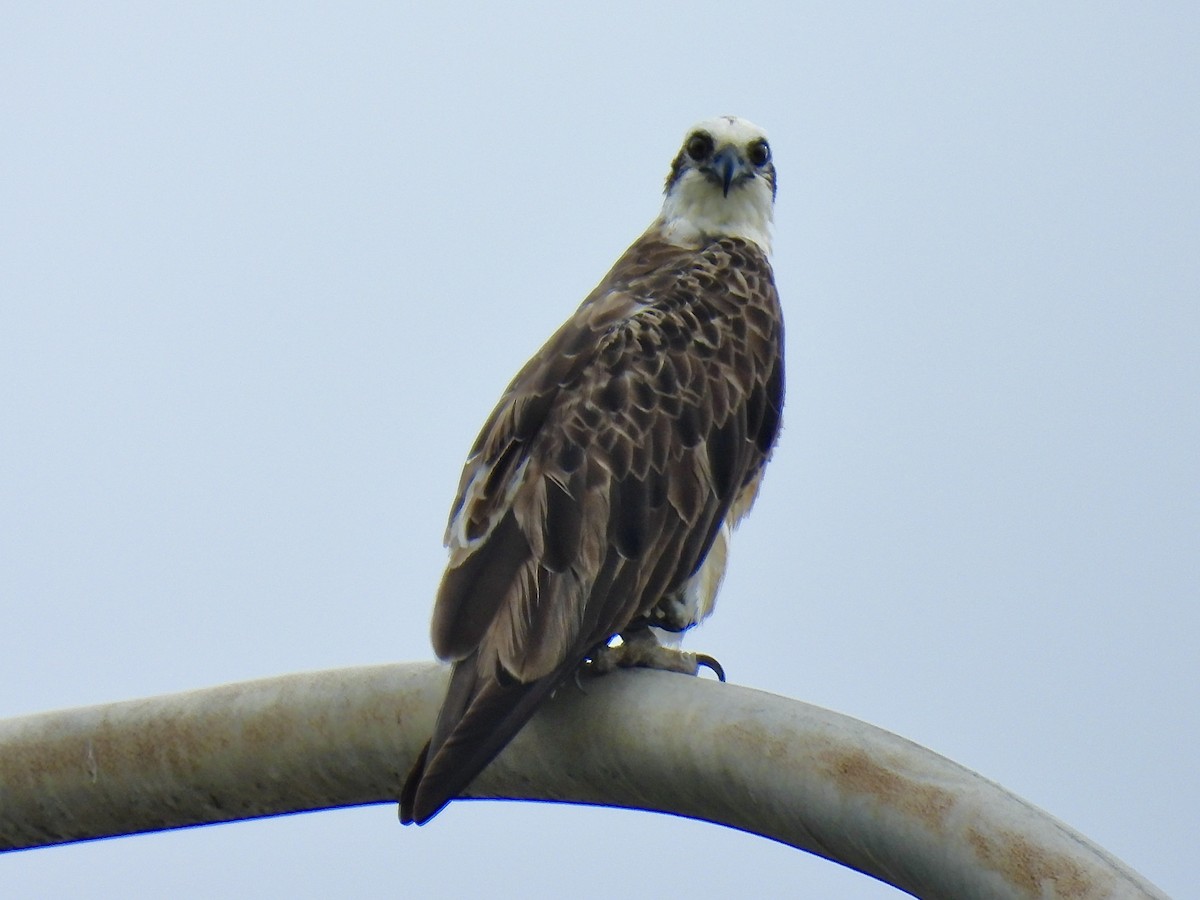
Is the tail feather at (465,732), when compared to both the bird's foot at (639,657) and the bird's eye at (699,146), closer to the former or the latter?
the bird's foot at (639,657)

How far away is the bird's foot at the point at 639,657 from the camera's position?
12.2 feet

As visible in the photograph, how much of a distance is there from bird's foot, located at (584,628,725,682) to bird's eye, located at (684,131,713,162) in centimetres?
185

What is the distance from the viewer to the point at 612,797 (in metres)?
3.26

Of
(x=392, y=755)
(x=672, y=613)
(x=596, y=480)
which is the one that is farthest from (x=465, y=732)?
(x=672, y=613)

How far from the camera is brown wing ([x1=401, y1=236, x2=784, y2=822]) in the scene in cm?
343

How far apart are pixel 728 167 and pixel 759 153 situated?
227mm

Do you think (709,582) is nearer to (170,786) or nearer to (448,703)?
(448,703)

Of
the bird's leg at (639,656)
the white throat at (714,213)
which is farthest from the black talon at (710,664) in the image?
the white throat at (714,213)

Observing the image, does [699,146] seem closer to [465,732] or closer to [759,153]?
[759,153]

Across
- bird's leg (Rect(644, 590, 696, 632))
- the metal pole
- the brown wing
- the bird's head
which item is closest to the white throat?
the bird's head

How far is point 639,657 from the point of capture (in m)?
3.82

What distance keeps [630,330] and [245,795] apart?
166 cm

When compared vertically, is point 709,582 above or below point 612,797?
above

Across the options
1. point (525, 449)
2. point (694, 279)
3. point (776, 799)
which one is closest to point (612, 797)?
point (776, 799)
